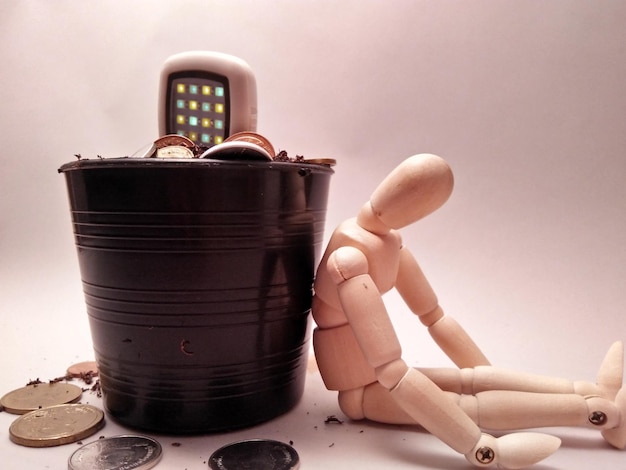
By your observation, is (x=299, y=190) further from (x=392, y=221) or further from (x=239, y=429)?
(x=239, y=429)

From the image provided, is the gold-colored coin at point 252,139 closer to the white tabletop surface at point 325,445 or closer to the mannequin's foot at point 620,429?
the white tabletop surface at point 325,445

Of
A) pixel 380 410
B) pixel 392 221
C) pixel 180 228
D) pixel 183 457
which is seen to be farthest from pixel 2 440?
pixel 392 221

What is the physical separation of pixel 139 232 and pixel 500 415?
0.59 meters

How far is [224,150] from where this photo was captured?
902mm

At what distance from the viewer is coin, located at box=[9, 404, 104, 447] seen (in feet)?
3.13

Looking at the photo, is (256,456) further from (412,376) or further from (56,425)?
(56,425)

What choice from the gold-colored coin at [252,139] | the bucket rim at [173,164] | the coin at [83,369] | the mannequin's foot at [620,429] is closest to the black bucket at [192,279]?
the bucket rim at [173,164]

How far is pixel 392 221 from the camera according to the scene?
97 cm

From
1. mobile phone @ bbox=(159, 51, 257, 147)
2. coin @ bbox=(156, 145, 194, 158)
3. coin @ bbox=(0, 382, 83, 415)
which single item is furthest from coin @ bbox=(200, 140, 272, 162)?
coin @ bbox=(0, 382, 83, 415)

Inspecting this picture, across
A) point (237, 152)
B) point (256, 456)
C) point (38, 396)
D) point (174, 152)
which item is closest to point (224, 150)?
point (237, 152)

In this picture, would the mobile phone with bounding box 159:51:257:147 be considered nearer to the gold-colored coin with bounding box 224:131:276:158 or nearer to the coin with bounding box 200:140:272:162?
the gold-colored coin with bounding box 224:131:276:158

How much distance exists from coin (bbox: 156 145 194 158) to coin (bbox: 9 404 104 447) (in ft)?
1.43

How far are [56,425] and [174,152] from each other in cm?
47

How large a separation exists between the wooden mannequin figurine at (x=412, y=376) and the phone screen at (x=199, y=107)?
34cm
